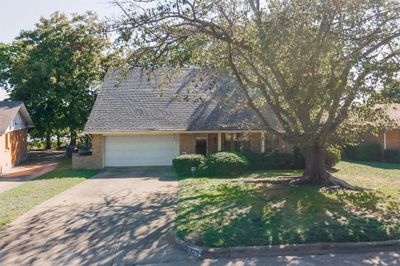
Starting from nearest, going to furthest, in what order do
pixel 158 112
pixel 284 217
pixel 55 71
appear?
pixel 284 217 → pixel 158 112 → pixel 55 71

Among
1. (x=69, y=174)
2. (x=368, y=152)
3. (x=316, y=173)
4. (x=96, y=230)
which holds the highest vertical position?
(x=368, y=152)

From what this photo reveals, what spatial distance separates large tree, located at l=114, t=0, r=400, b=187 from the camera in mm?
9422

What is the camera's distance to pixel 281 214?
30.0 feet

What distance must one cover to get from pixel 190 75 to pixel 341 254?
62.9ft

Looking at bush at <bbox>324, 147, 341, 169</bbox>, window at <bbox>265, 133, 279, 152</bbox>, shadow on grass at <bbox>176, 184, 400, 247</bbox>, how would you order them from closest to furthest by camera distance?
shadow on grass at <bbox>176, 184, 400, 247</bbox>
bush at <bbox>324, 147, 341, 169</bbox>
window at <bbox>265, 133, 279, 152</bbox>

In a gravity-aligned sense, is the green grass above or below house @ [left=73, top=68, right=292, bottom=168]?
below

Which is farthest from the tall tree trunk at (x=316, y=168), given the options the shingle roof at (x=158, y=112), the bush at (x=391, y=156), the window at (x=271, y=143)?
the bush at (x=391, y=156)

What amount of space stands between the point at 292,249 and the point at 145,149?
15608 mm

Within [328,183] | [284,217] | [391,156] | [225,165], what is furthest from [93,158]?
[391,156]

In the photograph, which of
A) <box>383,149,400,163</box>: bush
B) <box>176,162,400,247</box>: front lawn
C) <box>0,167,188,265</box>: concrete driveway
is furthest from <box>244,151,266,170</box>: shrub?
<box>383,149,400,163</box>: bush

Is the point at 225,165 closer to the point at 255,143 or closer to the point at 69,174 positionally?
the point at 255,143

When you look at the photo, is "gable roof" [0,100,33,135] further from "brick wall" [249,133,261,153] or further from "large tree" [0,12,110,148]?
"brick wall" [249,133,261,153]

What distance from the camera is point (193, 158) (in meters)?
17.4

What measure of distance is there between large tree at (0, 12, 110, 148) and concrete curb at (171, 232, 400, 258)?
23.1 m
